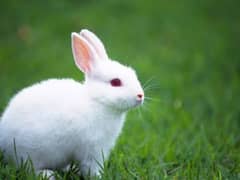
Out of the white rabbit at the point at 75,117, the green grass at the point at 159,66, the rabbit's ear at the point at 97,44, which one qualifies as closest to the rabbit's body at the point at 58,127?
the white rabbit at the point at 75,117

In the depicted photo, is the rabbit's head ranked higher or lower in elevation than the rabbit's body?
higher

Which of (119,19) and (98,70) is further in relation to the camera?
(119,19)

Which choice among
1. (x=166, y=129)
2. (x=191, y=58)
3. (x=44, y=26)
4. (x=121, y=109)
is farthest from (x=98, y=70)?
(x=44, y=26)

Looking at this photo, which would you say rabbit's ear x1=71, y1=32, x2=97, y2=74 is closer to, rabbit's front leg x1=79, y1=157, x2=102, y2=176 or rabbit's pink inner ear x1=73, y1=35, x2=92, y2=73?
rabbit's pink inner ear x1=73, y1=35, x2=92, y2=73

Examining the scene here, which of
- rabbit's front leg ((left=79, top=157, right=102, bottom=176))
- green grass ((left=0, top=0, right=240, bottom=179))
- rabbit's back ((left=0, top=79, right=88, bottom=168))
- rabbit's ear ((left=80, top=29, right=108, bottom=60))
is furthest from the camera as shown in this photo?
green grass ((left=0, top=0, right=240, bottom=179))

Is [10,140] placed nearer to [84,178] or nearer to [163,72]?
[84,178]

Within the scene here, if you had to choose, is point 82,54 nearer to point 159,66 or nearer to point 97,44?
point 97,44

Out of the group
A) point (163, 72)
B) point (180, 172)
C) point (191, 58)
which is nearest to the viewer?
point (180, 172)

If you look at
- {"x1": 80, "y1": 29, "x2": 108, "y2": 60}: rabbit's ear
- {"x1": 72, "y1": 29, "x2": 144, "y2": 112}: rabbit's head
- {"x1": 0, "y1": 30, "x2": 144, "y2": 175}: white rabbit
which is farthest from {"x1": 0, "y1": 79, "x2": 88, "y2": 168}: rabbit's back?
{"x1": 80, "y1": 29, "x2": 108, "y2": 60}: rabbit's ear

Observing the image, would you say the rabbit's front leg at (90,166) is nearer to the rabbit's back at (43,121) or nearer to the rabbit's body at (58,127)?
the rabbit's body at (58,127)
